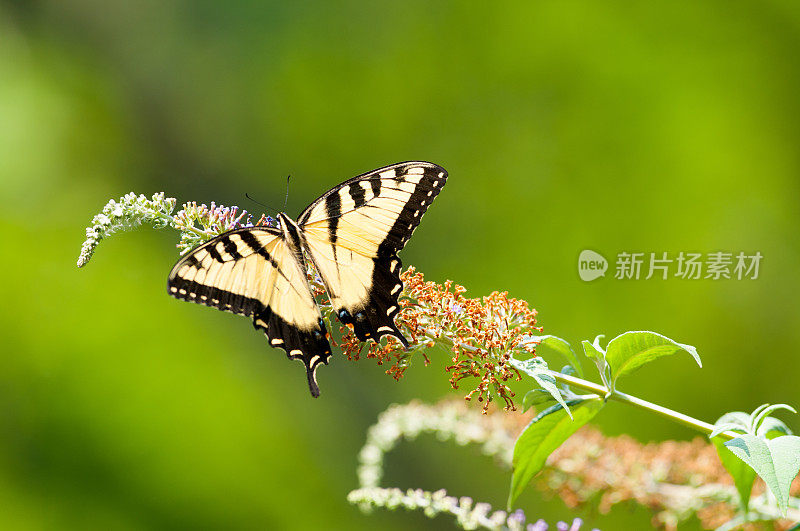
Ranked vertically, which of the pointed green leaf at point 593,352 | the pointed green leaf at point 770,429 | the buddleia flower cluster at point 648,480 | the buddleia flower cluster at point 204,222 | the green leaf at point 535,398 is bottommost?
the buddleia flower cluster at point 648,480

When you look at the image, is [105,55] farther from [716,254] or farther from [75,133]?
[716,254]

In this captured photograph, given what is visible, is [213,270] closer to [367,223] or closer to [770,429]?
[367,223]

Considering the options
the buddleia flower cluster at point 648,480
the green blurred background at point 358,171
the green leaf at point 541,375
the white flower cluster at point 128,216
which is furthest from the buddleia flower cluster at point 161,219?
Answer: the green blurred background at point 358,171

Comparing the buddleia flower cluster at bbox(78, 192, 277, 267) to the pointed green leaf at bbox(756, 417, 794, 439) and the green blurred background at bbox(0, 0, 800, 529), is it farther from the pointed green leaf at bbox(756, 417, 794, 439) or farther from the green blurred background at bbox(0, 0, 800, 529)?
the green blurred background at bbox(0, 0, 800, 529)

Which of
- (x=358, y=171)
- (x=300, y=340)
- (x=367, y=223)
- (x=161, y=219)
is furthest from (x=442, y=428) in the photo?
(x=358, y=171)

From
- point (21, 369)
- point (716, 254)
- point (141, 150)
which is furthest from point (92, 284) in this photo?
point (716, 254)

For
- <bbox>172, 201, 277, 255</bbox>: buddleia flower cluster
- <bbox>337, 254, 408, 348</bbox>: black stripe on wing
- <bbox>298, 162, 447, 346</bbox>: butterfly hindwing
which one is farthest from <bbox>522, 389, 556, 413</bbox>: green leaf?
<bbox>172, 201, 277, 255</bbox>: buddleia flower cluster

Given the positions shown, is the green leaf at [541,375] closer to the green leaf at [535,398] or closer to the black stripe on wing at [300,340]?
the green leaf at [535,398]
